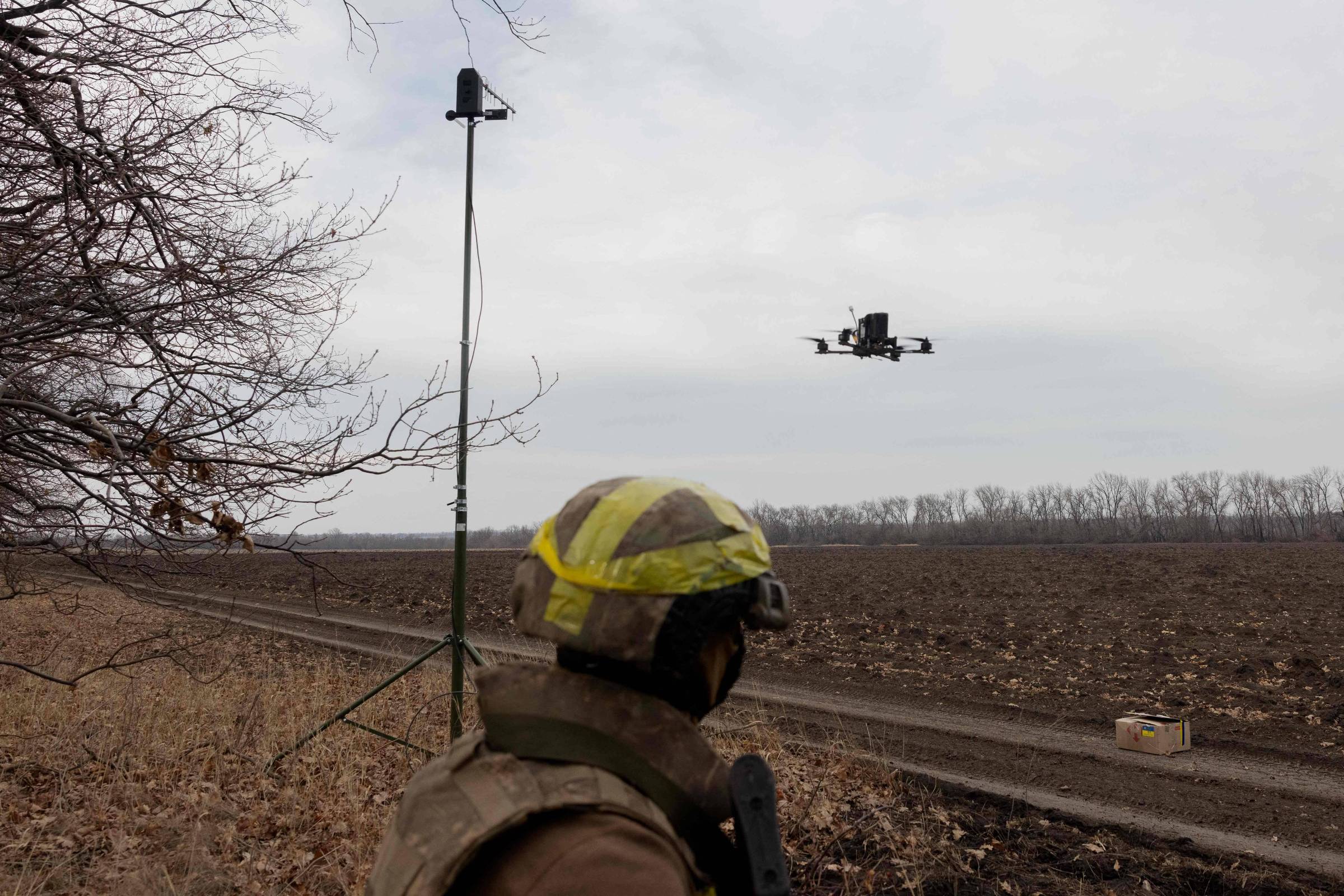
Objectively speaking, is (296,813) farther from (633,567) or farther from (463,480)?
(633,567)

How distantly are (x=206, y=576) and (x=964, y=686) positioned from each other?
36.1 ft

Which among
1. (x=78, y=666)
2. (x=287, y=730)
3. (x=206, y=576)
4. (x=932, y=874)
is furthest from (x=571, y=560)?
(x=78, y=666)

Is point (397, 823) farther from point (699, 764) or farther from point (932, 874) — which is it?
point (932, 874)

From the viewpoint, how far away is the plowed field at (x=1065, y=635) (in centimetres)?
1221

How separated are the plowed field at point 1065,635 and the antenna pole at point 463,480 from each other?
0.84 m

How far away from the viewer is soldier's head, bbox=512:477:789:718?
1.53m

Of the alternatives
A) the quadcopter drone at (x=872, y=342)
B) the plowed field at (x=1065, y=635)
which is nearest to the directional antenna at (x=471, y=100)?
the plowed field at (x=1065, y=635)

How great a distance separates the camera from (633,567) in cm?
154

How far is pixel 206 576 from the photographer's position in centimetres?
622

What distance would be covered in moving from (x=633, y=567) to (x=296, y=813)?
19.6 feet

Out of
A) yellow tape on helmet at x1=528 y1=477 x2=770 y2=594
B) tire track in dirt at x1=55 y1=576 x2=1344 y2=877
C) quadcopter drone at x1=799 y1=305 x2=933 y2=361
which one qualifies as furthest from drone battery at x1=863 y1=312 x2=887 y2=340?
yellow tape on helmet at x1=528 y1=477 x2=770 y2=594

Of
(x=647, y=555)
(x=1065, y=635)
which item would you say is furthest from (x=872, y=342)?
(x=647, y=555)

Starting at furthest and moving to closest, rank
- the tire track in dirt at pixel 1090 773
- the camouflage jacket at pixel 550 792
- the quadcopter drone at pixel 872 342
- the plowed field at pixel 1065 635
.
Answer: the quadcopter drone at pixel 872 342, the plowed field at pixel 1065 635, the tire track in dirt at pixel 1090 773, the camouflage jacket at pixel 550 792

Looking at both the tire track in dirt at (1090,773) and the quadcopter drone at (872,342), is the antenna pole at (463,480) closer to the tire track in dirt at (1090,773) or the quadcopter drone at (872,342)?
the tire track in dirt at (1090,773)
